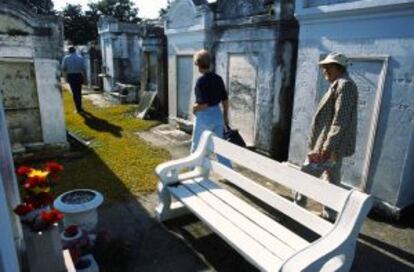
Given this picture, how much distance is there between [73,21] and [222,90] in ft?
123

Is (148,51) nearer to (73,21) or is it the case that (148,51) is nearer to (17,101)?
(17,101)

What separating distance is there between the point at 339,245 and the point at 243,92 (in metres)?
4.40

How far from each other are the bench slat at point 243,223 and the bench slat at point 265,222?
0.08 ft

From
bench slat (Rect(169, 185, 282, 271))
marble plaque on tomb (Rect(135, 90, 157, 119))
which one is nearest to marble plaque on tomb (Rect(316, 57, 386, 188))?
bench slat (Rect(169, 185, 282, 271))

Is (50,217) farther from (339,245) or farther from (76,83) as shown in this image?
(76,83)

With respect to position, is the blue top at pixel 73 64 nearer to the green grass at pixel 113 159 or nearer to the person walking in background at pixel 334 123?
the green grass at pixel 113 159

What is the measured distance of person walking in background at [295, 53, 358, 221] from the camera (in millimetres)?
3148

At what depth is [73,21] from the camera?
36.5 meters

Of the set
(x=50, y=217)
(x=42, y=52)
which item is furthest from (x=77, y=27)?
(x=50, y=217)

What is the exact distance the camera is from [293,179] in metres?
2.61

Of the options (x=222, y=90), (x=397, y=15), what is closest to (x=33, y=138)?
(x=222, y=90)

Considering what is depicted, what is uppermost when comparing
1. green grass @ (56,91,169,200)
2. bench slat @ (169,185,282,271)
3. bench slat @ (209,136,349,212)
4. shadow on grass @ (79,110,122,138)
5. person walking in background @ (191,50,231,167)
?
person walking in background @ (191,50,231,167)

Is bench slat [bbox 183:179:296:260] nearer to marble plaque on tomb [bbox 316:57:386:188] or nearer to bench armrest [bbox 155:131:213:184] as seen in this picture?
bench armrest [bbox 155:131:213:184]

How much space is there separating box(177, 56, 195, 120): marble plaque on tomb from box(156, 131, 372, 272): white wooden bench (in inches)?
154
